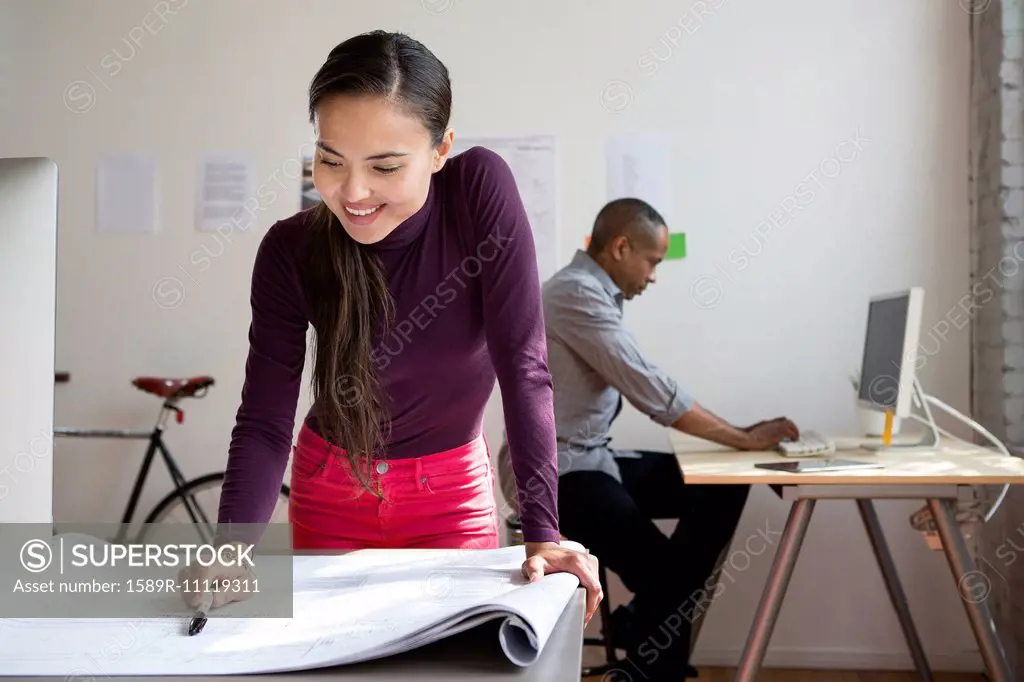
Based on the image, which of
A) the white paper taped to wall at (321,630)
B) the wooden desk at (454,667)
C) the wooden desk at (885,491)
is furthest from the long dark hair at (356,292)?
the wooden desk at (885,491)

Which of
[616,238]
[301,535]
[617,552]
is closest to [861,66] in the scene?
[616,238]

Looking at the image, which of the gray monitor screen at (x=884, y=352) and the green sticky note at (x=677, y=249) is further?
the green sticky note at (x=677, y=249)

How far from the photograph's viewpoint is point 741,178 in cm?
311

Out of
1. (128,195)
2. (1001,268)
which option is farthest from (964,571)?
(128,195)

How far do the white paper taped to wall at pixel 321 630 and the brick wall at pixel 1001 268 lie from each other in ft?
7.59

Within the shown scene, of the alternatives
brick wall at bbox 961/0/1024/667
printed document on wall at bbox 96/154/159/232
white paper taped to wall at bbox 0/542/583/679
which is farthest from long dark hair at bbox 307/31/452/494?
printed document on wall at bbox 96/154/159/232

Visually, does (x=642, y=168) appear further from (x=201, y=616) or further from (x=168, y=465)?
(x=201, y=616)

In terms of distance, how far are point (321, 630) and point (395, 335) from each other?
515 mm

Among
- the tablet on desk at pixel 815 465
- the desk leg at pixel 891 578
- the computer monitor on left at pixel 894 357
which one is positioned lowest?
the desk leg at pixel 891 578

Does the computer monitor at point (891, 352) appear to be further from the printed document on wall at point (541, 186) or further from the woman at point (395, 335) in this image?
the woman at point (395, 335)

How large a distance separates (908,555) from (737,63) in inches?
63.4

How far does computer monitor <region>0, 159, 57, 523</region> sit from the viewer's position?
752 mm

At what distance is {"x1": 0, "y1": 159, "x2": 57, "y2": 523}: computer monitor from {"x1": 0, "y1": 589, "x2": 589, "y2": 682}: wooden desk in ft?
0.54

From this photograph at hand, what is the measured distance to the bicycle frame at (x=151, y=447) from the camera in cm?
315
